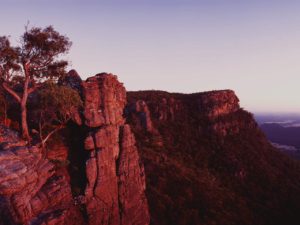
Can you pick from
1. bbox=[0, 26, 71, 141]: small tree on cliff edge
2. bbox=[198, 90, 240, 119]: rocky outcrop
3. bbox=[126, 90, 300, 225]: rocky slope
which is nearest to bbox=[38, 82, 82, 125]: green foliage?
bbox=[0, 26, 71, 141]: small tree on cliff edge

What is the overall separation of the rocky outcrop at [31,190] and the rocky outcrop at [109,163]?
2236mm

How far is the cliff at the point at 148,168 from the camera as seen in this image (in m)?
18.0

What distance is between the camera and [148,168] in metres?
44.4

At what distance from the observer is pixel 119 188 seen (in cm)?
2388

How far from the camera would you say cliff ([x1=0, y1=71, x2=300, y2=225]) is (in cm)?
1803

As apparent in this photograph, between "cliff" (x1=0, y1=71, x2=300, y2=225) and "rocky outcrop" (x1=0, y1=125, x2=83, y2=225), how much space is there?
6 centimetres

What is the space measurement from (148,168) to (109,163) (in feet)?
71.7

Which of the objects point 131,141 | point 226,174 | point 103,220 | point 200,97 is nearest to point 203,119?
point 200,97

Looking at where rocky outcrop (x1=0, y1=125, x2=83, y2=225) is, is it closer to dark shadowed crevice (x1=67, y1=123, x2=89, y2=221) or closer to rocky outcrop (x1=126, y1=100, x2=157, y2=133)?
dark shadowed crevice (x1=67, y1=123, x2=89, y2=221)

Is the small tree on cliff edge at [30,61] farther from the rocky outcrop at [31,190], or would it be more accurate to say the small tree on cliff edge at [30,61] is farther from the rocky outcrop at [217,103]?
the rocky outcrop at [217,103]

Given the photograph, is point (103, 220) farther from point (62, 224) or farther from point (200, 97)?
point (200, 97)

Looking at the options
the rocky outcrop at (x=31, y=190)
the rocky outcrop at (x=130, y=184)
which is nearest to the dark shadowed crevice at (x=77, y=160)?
the rocky outcrop at (x=31, y=190)

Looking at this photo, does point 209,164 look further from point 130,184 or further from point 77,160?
point 77,160

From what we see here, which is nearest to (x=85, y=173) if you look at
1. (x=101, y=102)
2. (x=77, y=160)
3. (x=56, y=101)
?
(x=77, y=160)
